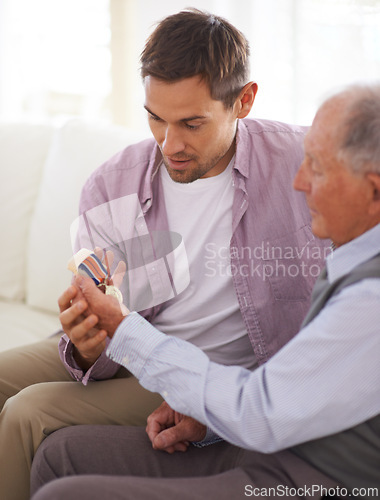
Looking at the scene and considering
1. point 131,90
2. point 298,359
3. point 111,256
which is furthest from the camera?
point 131,90

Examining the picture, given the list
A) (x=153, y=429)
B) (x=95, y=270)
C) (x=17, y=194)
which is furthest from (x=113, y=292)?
(x=17, y=194)

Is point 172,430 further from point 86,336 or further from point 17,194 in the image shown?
point 17,194

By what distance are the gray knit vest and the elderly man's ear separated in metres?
0.08

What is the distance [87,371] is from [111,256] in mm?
273

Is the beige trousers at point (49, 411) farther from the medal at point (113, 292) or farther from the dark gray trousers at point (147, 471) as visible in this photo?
the medal at point (113, 292)

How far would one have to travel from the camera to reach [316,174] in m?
1.02

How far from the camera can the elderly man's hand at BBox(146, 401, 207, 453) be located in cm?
120

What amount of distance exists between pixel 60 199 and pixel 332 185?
1321 mm

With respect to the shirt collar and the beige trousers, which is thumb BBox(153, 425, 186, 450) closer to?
the beige trousers

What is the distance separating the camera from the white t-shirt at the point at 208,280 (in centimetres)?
147

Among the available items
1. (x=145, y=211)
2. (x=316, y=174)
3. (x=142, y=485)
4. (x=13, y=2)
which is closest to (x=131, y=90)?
(x=13, y=2)

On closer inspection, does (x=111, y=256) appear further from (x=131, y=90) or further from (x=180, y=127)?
(x=131, y=90)

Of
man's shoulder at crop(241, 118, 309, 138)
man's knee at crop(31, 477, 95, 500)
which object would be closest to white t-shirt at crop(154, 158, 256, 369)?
man's shoulder at crop(241, 118, 309, 138)

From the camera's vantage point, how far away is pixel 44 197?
2205 mm
